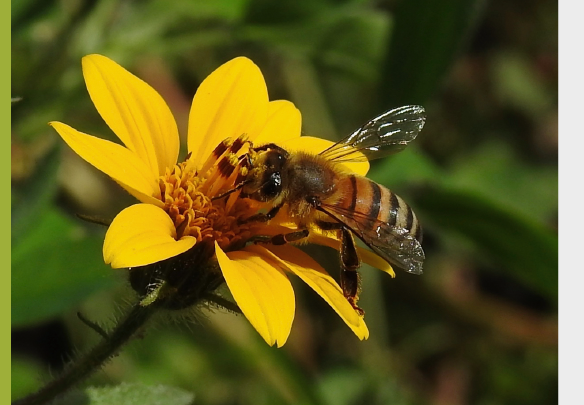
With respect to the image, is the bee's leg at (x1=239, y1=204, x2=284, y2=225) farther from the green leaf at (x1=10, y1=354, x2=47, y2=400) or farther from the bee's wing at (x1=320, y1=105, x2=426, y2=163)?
the green leaf at (x1=10, y1=354, x2=47, y2=400)

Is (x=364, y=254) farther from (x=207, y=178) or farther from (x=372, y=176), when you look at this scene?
(x=372, y=176)

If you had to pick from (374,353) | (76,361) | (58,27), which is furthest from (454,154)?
(76,361)

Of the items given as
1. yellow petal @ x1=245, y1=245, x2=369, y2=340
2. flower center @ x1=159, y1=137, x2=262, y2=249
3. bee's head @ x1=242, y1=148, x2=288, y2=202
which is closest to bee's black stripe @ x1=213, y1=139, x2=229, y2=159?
flower center @ x1=159, y1=137, x2=262, y2=249

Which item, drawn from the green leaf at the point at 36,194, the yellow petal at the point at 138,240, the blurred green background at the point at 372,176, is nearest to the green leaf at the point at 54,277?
the blurred green background at the point at 372,176

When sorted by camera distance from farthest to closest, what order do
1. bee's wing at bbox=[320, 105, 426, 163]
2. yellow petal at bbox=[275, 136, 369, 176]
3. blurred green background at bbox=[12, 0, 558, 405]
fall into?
1. blurred green background at bbox=[12, 0, 558, 405]
2. bee's wing at bbox=[320, 105, 426, 163]
3. yellow petal at bbox=[275, 136, 369, 176]

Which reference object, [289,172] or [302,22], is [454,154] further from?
[289,172]

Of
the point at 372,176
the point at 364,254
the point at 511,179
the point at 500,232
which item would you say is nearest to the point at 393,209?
the point at 364,254

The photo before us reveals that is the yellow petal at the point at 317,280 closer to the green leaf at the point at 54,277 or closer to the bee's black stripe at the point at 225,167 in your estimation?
the bee's black stripe at the point at 225,167
